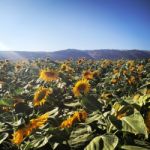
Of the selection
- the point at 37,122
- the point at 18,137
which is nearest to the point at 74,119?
the point at 37,122

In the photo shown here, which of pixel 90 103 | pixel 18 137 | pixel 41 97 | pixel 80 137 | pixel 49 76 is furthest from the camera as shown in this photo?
pixel 49 76

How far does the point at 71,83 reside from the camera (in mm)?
5953

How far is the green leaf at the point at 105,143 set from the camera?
1.90m

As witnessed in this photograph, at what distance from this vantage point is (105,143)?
1.93 m

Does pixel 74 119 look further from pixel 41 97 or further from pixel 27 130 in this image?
pixel 41 97

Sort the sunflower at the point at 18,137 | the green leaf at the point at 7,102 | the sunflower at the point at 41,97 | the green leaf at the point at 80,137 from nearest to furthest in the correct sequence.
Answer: the green leaf at the point at 80,137, the sunflower at the point at 18,137, the green leaf at the point at 7,102, the sunflower at the point at 41,97

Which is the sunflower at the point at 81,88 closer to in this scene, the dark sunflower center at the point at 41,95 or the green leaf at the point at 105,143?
the dark sunflower center at the point at 41,95

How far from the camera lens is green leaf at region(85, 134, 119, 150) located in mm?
1896

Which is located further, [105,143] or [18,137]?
[18,137]

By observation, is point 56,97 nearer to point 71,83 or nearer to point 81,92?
point 81,92

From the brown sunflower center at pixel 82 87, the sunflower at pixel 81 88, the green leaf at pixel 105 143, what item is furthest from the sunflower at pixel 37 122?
the brown sunflower center at pixel 82 87

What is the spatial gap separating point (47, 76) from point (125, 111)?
398cm

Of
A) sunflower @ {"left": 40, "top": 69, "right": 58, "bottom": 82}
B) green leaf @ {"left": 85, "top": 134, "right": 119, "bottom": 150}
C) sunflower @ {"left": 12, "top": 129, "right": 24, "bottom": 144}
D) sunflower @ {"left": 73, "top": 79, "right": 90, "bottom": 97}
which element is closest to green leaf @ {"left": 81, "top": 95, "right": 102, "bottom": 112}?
sunflower @ {"left": 12, "top": 129, "right": 24, "bottom": 144}

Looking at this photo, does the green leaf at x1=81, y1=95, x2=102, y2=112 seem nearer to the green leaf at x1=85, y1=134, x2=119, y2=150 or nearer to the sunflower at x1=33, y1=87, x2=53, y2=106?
the green leaf at x1=85, y1=134, x2=119, y2=150
